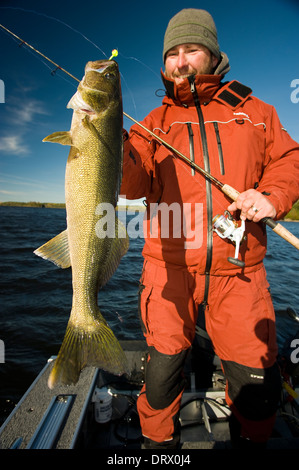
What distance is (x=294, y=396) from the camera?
3316mm

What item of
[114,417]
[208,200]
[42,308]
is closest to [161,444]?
[114,417]

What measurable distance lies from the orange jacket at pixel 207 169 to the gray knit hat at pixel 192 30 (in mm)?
465

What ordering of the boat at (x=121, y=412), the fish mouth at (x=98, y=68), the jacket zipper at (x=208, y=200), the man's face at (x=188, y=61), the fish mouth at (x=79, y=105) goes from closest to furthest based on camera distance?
the fish mouth at (x=79, y=105)
the fish mouth at (x=98, y=68)
the boat at (x=121, y=412)
the jacket zipper at (x=208, y=200)
the man's face at (x=188, y=61)

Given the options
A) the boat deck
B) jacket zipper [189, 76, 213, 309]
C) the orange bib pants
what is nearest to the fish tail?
the orange bib pants

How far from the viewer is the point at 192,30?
9.52 ft

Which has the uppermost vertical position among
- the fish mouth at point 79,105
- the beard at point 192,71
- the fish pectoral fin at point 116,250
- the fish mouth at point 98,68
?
the beard at point 192,71

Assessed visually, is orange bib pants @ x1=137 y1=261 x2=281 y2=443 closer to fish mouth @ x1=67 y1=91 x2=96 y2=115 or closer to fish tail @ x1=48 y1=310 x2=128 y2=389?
fish tail @ x1=48 y1=310 x2=128 y2=389

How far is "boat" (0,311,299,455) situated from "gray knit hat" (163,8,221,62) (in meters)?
3.62

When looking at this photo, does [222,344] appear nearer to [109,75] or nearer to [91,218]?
[91,218]

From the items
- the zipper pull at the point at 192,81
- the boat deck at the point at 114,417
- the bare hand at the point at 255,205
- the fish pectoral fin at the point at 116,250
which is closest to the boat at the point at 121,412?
the boat deck at the point at 114,417

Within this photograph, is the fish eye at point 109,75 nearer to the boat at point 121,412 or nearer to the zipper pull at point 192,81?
the zipper pull at point 192,81

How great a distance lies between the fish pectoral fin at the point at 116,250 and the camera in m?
2.13

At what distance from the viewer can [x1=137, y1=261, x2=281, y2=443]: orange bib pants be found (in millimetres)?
2484

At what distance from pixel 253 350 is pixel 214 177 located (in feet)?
5.92
